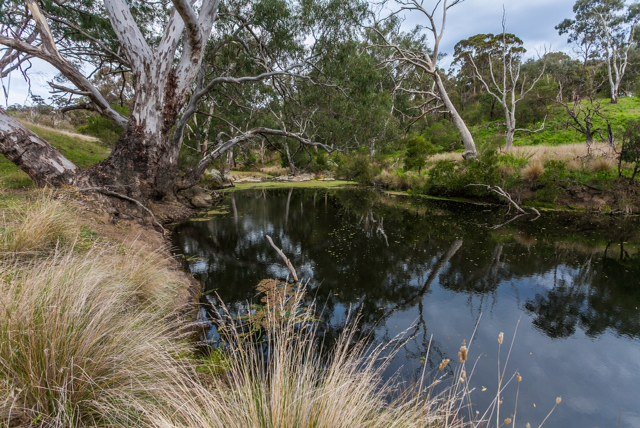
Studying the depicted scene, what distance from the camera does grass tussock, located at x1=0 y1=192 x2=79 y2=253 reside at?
2.59 meters

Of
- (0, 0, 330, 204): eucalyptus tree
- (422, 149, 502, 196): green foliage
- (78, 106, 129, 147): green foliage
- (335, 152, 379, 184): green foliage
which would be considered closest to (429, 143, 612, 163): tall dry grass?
(422, 149, 502, 196): green foliage

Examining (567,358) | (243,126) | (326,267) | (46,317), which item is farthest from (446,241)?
(243,126)

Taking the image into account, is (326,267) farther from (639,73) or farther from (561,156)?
(639,73)

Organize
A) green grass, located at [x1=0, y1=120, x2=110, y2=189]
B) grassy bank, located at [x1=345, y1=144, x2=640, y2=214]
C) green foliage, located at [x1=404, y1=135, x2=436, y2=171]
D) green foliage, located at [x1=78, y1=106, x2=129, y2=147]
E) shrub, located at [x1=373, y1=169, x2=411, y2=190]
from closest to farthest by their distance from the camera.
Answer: grassy bank, located at [x1=345, y1=144, x2=640, y2=214] → green grass, located at [x1=0, y1=120, x2=110, y2=189] → green foliage, located at [x1=78, y1=106, x2=129, y2=147] → green foliage, located at [x1=404, y1=135, x2=436, y2=171] → shrub, located at [x1=373, y1=169, x2=411, y2=190]

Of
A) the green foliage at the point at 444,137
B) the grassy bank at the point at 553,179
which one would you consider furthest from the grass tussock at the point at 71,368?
Result: the green foliage at the point at 444,137

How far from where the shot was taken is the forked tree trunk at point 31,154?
17.0 feet

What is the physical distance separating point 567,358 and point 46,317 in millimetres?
3917

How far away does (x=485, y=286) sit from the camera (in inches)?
177

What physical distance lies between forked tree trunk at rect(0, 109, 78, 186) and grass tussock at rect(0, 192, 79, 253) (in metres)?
2.36

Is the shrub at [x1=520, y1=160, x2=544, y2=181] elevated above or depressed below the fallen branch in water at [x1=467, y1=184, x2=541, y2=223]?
above

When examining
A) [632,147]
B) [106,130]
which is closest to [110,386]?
[632,147]

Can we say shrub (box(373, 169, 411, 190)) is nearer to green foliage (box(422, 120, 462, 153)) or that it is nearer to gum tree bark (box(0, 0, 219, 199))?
green foliage (box(422, 120, 462, 153))

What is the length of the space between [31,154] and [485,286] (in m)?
7.39

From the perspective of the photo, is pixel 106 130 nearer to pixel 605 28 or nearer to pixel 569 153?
pixel 569 153
